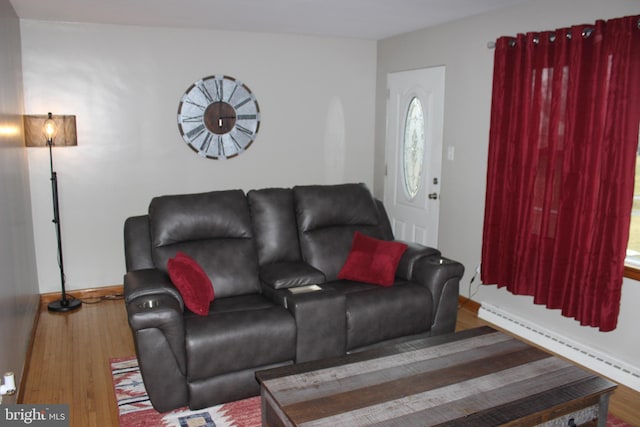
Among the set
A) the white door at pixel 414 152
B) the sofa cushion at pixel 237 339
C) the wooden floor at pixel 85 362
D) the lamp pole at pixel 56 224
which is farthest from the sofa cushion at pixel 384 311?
the lamp pole at pixel 56 224

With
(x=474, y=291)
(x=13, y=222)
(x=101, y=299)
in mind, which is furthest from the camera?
(x=101, y=299)

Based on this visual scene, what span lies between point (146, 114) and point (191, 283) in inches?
91.0

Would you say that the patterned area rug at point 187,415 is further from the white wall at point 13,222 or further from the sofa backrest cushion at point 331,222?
the sofa backrest cushion at point 331,222

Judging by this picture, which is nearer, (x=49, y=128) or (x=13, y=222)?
(x=13, y=222)

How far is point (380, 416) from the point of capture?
6.55ft

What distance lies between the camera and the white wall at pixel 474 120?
3.41 meters

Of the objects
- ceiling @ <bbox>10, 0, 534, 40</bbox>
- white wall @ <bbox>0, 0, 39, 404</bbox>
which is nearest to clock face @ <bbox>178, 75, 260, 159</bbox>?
ceiling @ <bbox>10, 0, 534, 40</bbox>

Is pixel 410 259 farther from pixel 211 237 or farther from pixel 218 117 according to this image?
pixel 218 117

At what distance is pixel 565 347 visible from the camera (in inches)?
140

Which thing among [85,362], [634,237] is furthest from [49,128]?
[634,237]

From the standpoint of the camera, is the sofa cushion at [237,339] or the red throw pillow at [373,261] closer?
the sofa cushion at [237,339]

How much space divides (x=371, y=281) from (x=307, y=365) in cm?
127
